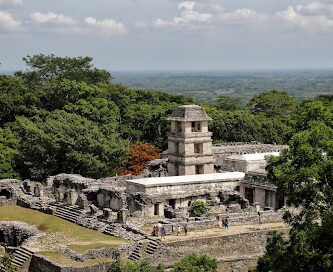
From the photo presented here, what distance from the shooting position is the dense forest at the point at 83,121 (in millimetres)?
56656

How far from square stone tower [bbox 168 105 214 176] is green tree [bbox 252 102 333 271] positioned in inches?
933

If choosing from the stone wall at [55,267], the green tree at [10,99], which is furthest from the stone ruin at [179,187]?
the green tree at [10,99]

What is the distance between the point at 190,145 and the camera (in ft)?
172

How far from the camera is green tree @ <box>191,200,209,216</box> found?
142ft

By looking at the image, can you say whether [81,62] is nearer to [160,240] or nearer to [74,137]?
[74,137]

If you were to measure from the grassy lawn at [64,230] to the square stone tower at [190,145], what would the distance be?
41.4ft

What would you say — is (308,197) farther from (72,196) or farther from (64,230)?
(72,196)

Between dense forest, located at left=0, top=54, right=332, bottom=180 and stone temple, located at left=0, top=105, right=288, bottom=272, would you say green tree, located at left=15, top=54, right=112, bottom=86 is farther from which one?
stone temple, located at left=0, top=105, right=288, bottom=272

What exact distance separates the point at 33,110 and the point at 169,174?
79.9 feet

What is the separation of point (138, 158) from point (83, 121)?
7165 millimetres

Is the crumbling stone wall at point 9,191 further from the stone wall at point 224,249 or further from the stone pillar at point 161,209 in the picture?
the stone wall at point 224,249

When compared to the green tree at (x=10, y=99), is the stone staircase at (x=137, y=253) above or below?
below

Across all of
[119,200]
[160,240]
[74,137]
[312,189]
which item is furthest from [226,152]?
[312,189]

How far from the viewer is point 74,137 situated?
56.3 m
